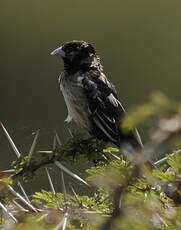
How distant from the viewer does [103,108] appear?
1788 millimetres

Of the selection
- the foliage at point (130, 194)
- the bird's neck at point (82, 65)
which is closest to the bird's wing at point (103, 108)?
the bird's neck at point (82, 65)

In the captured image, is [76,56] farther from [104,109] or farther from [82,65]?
[104,109]

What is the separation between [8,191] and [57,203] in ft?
0.27

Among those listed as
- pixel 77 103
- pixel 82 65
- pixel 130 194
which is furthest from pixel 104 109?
pixel 130 194

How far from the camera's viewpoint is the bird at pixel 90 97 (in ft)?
5.67

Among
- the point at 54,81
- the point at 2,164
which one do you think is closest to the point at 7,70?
the point at 54,81

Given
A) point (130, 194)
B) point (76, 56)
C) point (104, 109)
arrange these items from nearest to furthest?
point (130, 194), point (104, 109), point (76, 56)

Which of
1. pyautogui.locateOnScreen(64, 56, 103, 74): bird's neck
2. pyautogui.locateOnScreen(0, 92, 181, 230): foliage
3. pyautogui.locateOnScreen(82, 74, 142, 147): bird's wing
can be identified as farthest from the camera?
pyautogui.locateOnScreen(64, 56, 103, 74): bird's neck

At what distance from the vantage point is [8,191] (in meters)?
0.74

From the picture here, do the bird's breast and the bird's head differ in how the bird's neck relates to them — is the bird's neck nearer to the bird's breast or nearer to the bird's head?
the bird's head

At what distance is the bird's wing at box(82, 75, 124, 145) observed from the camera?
172 cm

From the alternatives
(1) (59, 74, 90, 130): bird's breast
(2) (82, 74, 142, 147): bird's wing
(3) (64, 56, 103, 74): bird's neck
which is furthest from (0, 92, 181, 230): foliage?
(3) (64, 56, 103, 74): bird's neck

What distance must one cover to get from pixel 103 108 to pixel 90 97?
9 centimetres

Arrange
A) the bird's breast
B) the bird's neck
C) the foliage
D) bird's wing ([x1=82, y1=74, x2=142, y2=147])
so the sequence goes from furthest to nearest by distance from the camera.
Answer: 1. the bird's neck
2. the bird's breast
3. bird's wing ([x1=82, y1=74, x2=142, y2=147])
4. the foliage
